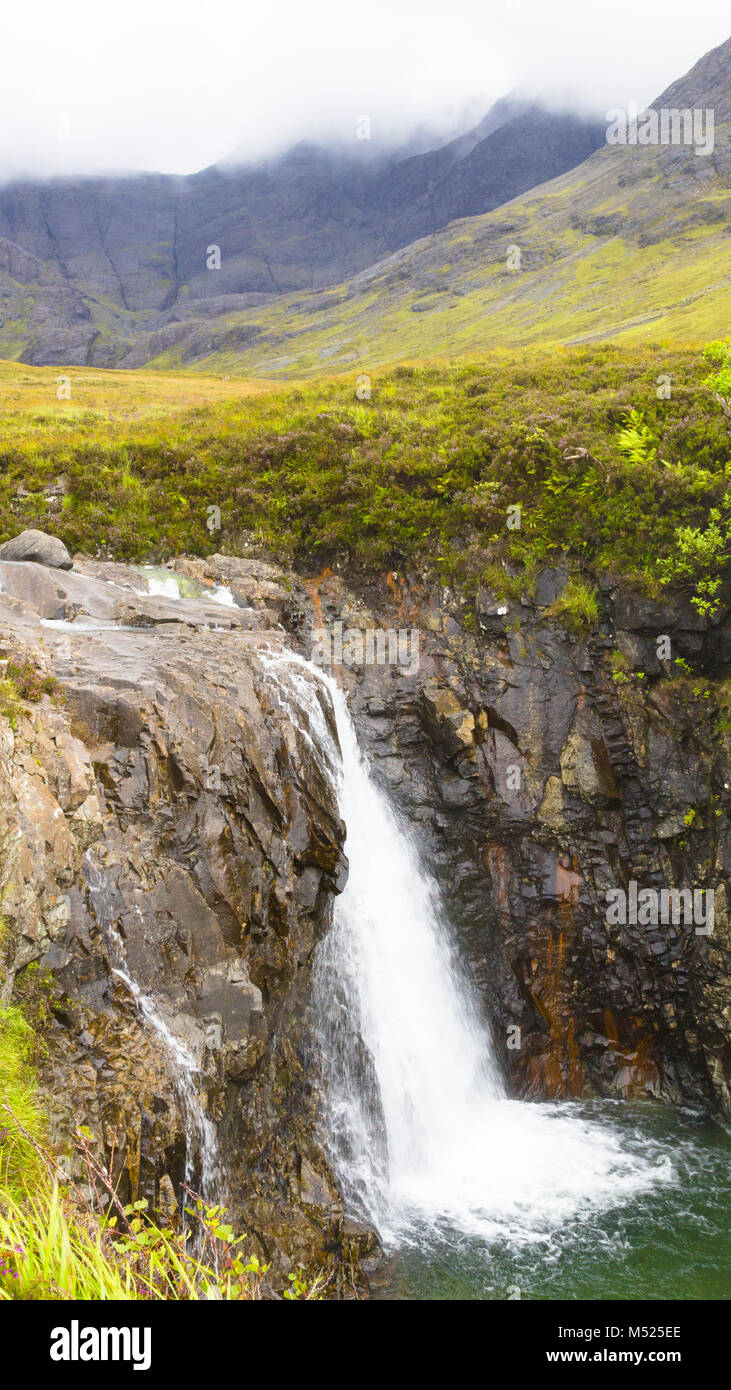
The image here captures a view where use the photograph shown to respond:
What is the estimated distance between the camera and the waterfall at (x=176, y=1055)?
10219mm

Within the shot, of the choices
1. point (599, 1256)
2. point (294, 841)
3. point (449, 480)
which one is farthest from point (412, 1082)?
point (449, 480)

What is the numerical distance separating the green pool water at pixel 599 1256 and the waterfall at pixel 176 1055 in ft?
12.8

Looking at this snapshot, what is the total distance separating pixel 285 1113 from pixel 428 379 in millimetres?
27200

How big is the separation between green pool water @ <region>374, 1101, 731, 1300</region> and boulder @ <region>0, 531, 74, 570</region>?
16.1m

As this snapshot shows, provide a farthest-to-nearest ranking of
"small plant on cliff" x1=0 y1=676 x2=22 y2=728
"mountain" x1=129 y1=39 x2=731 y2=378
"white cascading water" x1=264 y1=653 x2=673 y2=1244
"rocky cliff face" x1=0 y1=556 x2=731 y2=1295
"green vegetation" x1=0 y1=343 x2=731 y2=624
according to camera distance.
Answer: "mountain" x1=129 y1=39 x2=731 y2=378 → "green vegetation" x1=0 y1=343 x2=731 y2=624 → "white cascading water" x1=264 y1=653 x2=673 y2=1244 → "small plant on cliff" x1=0 y1=676 x2=22 y2=728 → "rocky cliff face" x1=0 y1=556 x2=731 y2=1295

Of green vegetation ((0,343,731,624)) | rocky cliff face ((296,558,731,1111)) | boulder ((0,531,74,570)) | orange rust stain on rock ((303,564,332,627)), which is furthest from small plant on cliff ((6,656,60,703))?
green vegetation ((0,343,731,624))

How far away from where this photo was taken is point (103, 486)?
2477 cm

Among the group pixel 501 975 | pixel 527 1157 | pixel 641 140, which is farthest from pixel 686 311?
pixel 641 140

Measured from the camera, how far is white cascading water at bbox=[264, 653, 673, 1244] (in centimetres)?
1421

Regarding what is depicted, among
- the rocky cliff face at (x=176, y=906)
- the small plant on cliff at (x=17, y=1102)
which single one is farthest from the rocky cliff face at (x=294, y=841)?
the small plant on cliff at (x=17, y=1102)

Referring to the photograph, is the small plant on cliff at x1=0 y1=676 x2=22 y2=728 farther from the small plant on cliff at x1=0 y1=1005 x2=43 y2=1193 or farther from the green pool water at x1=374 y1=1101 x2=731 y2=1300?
the green pool water at x1=374 y1=1101 x2=731 y2=1300
